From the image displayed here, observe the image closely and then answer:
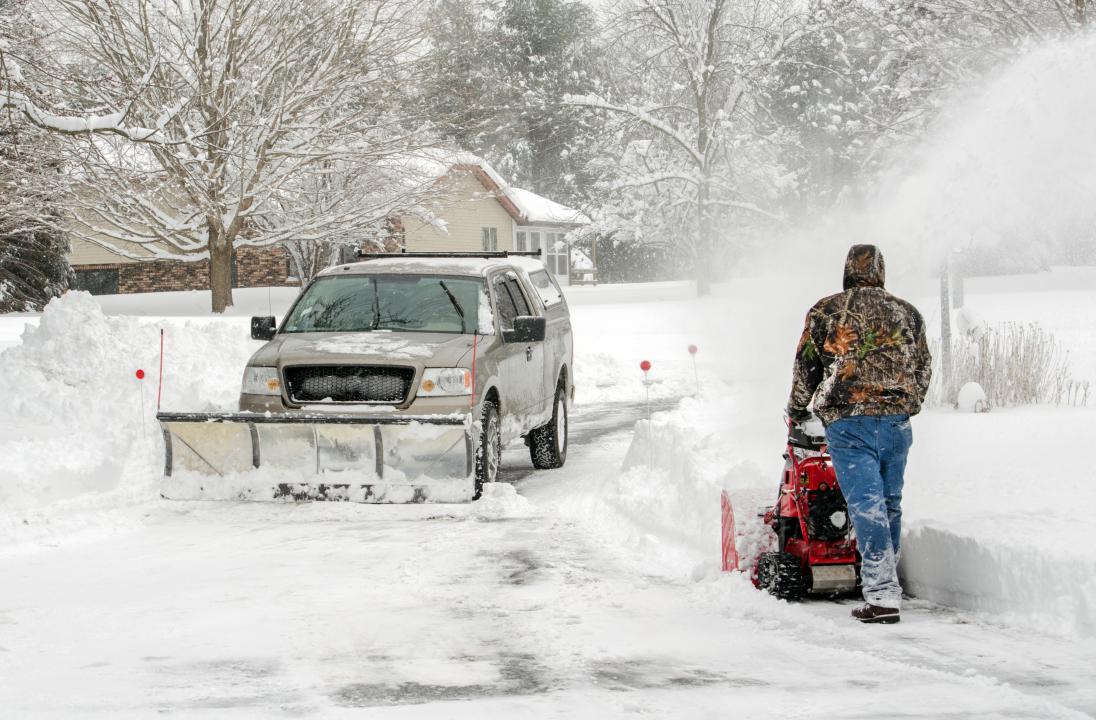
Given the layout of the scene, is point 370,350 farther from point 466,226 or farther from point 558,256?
point 558,256

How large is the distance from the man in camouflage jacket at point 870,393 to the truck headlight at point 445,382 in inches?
158

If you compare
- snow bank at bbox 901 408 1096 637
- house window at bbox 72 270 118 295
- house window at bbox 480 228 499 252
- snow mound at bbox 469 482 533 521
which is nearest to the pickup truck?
snow mound at bbox 469 482 533 521

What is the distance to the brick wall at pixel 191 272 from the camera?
46906 mm

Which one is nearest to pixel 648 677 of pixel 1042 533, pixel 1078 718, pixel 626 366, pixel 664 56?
pixel 1078 718

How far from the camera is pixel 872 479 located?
248 inches

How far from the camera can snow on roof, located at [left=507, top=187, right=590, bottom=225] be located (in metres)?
52.6

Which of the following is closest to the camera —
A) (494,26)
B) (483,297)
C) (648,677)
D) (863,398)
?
(648,677)

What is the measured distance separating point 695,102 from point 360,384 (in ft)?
127

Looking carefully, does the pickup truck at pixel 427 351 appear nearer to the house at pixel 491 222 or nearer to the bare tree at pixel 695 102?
the bare tree at pixel 695 102

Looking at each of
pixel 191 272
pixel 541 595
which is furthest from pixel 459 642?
pixel 191 272

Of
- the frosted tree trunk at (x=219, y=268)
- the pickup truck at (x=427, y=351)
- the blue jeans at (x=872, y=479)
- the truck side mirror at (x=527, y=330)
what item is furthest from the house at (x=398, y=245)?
the blue jeans at (x=872, y=479)

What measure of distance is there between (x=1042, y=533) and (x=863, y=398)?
1.18 metres

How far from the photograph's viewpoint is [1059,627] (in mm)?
5949

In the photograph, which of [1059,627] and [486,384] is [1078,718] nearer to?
[1059,627]
